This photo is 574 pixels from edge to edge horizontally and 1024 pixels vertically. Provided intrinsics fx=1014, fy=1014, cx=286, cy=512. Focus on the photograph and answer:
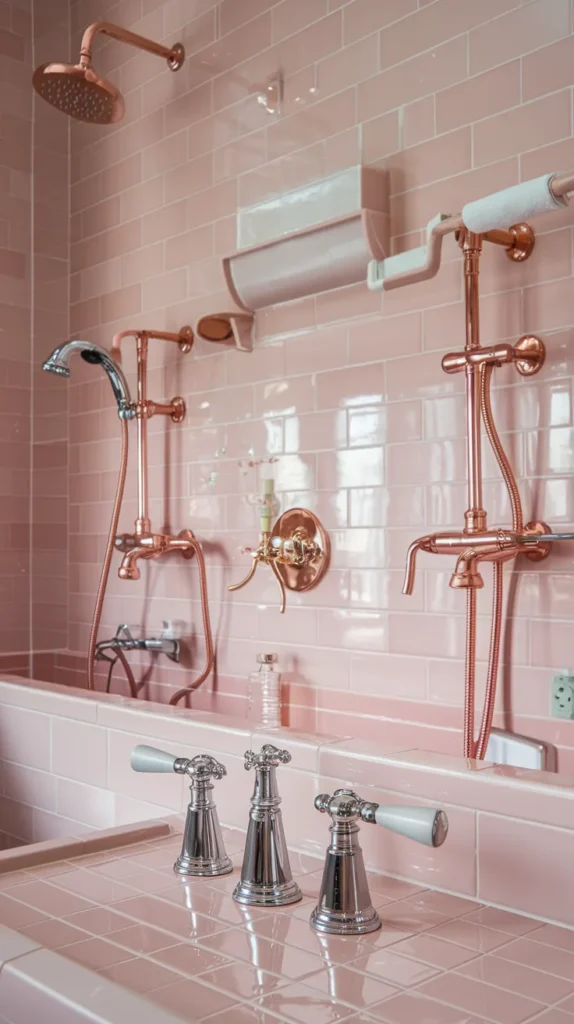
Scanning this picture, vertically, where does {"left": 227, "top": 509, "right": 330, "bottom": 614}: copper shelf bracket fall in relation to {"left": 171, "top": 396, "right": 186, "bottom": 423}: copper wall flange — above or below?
below

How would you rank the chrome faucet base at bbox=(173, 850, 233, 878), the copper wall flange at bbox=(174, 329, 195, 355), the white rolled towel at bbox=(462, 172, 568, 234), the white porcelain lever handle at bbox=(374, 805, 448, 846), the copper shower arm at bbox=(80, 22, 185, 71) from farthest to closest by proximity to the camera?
1. the copper wall flange at bbox=(174, 329, 195, 355)
2. the copper shower arm at bbox=(80, 22, 185, 71)
3. the white rolled towel at bbox=(462, 172, 568, 234)
4. the chrome faucet base at bbox=(173, 850, 233, 878)
5. the white porcelain lever handle at bbox=(374, 805, 448, 846)

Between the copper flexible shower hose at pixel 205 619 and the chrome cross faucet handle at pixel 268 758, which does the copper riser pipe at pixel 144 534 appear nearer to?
the copper flexible shower hose at pixel 205 619

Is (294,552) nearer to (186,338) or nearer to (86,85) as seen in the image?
(186,338)

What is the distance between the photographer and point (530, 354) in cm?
187

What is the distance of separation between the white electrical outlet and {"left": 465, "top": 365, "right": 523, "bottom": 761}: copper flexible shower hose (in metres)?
0.11

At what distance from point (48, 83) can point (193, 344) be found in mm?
706

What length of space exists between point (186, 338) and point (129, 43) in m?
0.77

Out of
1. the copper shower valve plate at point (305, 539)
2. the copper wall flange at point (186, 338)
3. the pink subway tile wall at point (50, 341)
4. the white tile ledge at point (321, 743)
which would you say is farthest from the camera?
the pink subway tile wall at point (50, 341)

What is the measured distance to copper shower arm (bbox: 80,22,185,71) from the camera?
94.0 inches

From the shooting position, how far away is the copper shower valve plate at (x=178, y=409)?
8.77ft

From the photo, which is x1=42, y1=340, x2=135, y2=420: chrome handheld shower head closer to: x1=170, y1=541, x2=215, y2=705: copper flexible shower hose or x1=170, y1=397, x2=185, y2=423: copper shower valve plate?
x1=170, y1=397, x2=185, y2=423: copper shower valve plate

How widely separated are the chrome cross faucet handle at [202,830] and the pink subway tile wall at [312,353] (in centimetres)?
72

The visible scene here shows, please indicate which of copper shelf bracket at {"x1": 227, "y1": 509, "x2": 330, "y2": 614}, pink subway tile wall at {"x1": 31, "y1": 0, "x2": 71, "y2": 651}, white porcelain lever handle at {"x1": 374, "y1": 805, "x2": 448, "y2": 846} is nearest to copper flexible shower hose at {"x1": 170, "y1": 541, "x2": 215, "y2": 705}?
copper shelf bracket at {"x1": 227, "y1": 509, "x2": 330, "y2": 614}

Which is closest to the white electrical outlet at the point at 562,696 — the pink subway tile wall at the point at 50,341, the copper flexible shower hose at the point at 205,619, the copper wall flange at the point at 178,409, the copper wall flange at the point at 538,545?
the copper wall flange at the point at 538,545
